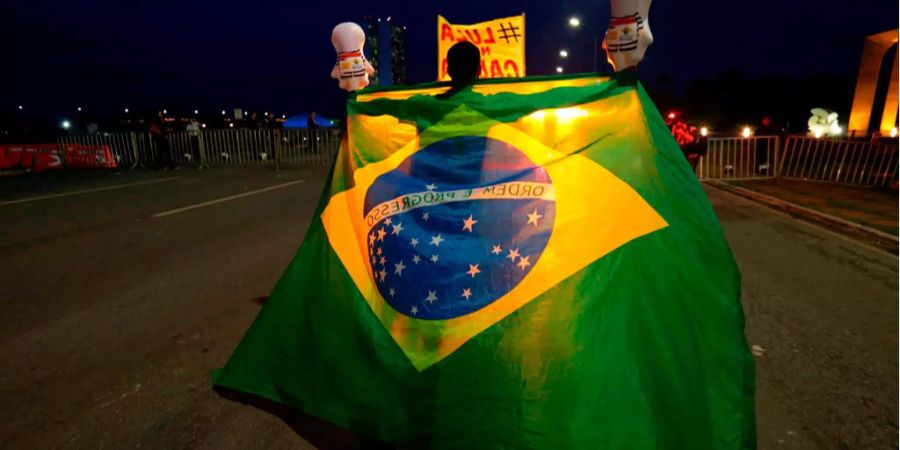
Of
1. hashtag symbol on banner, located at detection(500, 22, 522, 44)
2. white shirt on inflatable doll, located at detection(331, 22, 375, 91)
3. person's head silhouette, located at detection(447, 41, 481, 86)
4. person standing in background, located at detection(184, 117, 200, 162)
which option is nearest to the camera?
person's head silhouette, located at detection(447, 41, 481, 86)

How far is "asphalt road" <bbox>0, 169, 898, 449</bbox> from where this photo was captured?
8.93ft

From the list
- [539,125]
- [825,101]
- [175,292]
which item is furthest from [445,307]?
[825,101]

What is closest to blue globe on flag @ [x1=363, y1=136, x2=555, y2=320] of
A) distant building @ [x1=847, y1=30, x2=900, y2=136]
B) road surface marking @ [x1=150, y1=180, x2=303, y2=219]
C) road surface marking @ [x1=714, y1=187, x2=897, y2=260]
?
road surface marking @ [x1=714, y1=187, x2=897, y2=260]

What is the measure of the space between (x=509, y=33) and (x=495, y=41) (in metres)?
0.32

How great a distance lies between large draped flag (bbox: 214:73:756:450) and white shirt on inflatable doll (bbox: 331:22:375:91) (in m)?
0.60

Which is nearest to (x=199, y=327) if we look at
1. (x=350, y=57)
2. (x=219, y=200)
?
(x=350, y=57)

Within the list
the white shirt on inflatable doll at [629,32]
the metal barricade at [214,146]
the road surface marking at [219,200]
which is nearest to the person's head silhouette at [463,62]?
the white shirt on inflatable doll at [629,32]

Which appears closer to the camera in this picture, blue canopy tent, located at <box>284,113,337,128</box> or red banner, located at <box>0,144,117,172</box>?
red banner, located at <box>0,144,117,172</box>

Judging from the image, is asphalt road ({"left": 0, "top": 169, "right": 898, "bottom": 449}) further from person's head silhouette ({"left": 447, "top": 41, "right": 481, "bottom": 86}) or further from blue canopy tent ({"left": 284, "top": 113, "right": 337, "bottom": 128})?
blue canopy tent ({"left": 284, "top": 113, "right": 337, "bottom": 128})

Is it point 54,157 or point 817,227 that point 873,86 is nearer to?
point 817,227

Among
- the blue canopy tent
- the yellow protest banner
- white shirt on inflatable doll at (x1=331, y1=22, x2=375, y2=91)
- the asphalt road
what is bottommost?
the asphalt road

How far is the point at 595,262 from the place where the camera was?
2234 mm

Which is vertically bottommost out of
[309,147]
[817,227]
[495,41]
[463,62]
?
[817,227]

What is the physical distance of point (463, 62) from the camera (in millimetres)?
A: 2730
